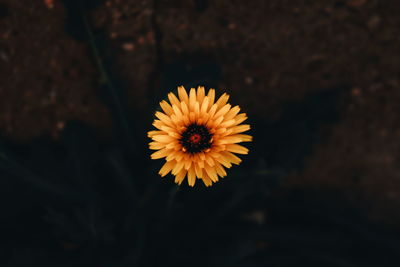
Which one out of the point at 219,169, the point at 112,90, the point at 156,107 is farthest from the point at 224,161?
the point at 112,90

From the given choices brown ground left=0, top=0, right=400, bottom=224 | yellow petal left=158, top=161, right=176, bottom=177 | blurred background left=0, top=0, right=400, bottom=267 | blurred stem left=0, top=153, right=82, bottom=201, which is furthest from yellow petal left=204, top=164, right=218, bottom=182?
blurred stem left=0, top=153, right=82, bottom=201

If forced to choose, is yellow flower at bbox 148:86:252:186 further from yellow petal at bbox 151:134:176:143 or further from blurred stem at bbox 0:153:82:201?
blurred stem at bbox 0:153:82:201

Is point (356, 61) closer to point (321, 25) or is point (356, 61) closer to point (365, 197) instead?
point (321, 25)

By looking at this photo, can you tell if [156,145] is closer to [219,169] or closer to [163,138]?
[163,138]

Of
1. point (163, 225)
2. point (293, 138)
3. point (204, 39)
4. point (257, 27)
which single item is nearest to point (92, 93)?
point (204, 39)

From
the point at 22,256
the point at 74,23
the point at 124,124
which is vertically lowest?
the point at 22,256

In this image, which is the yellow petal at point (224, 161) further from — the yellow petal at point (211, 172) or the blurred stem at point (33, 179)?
the blurred stem at point (33, 179)

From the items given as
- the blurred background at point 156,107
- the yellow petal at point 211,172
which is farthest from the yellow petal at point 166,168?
the blurred background at point 156,107
